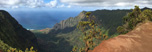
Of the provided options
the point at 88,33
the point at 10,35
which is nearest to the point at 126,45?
the point at 88,33

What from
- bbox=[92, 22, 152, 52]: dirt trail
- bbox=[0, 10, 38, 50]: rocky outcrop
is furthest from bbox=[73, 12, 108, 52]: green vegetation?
bbox=[0, 10, 38, 50]: rocky outcrop

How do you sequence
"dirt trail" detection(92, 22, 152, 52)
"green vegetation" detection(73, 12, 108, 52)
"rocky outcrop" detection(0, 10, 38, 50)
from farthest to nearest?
"rocky outcrop" detection(0, 10, 38, 50)
"green vegetation" detection(73, 12, 108, 52)
"dirt trail" detection(92, 22, 152, 52)

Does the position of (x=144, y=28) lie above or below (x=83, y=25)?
below

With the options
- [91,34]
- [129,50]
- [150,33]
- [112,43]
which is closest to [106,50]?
[112,43]

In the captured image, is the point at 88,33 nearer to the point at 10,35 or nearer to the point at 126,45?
the point at 126,45

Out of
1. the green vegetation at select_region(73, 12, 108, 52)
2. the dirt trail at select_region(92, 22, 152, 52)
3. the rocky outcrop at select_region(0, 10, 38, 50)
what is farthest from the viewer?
the rocky outcrop at select_region(0, 10, 38, 50)

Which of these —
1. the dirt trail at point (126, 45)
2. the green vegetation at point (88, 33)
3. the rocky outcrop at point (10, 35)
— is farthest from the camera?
the rocky outcrop at point (10, 35)

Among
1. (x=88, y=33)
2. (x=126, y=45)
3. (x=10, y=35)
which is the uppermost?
(x=88, y=33)

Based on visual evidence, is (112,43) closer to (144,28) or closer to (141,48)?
(141,48)

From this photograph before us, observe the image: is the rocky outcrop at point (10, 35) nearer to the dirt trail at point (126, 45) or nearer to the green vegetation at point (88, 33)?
the green vegetation at point (88, 33)

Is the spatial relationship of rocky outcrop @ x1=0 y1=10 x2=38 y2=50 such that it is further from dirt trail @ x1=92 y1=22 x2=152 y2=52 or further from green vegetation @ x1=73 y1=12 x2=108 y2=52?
dirt trail @ x1=92 y1=22 x2=152 y2=52

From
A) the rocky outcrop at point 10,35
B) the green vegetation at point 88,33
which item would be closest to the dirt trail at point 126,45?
the green vegetation at point 88,33
